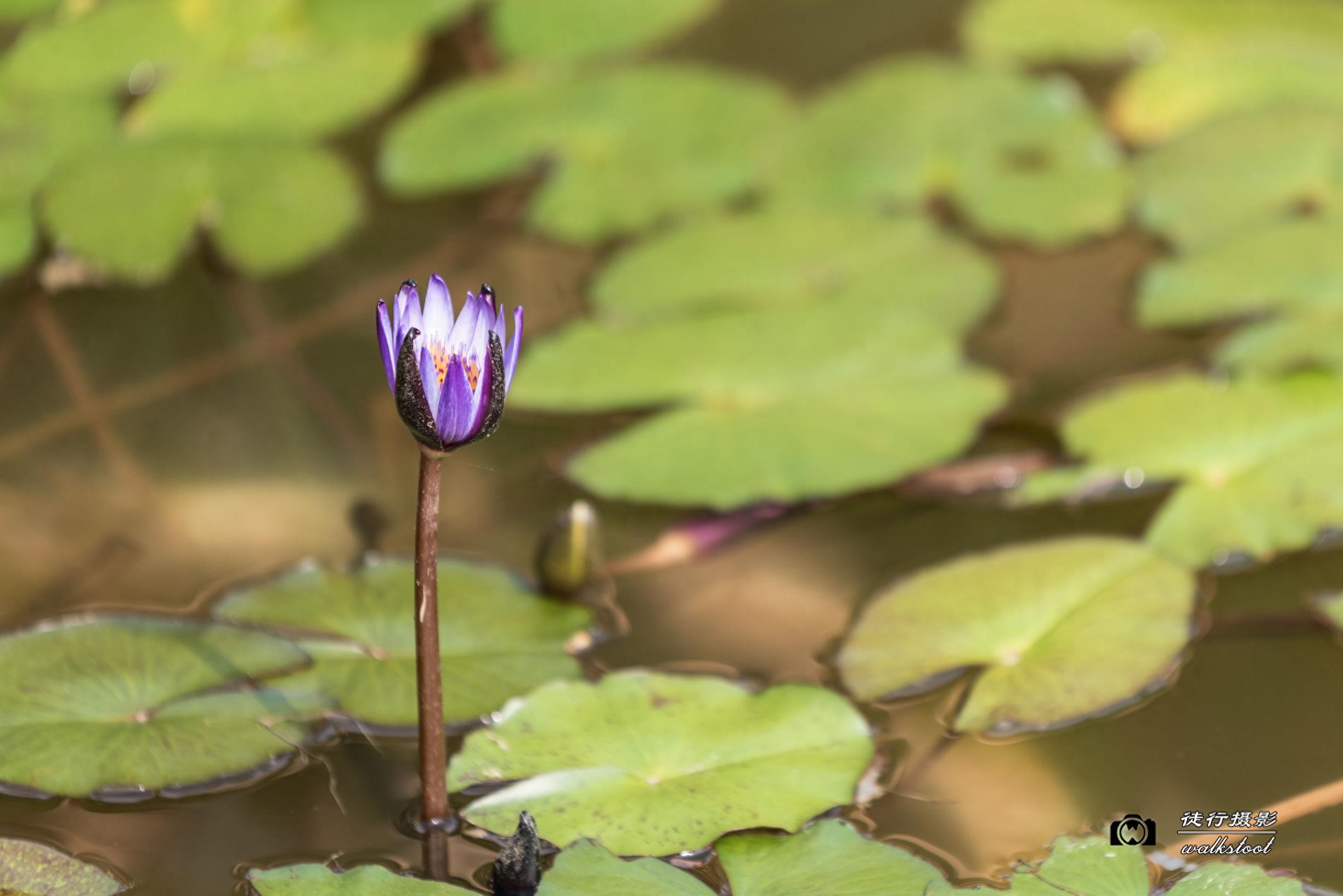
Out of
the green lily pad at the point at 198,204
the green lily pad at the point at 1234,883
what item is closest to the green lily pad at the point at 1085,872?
the green lily pad at the point at 1234,883

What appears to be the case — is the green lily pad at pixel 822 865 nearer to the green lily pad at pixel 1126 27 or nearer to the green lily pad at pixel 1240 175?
the green lily pad at pixel 1240 175

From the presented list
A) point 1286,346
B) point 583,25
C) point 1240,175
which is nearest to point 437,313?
point 1286,346

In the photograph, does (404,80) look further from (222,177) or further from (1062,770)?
(1062,770)

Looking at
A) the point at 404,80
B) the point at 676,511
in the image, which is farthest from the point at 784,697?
the point at 404,80

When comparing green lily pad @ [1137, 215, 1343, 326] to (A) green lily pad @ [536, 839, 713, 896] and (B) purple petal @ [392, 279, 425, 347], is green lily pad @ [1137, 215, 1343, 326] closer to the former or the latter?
(A) green lily pad @ [536, 839, 713, 896]

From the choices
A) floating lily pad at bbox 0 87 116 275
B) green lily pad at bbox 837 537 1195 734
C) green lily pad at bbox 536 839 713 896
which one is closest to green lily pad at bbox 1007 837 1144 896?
green lily pad at bbox 837 537 1195 734

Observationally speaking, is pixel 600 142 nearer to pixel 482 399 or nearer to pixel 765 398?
pixel 765 398
